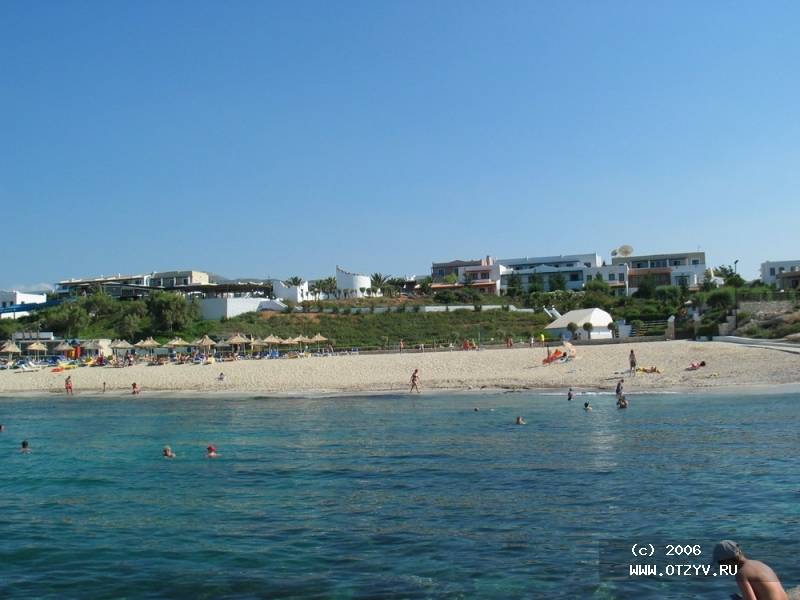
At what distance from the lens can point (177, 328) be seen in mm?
67188

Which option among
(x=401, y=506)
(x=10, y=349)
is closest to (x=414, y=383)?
(x=401, y=506)

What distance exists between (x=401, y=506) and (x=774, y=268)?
302 ft

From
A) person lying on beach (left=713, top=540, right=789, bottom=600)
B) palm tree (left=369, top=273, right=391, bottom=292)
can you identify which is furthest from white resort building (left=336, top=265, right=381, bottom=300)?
person lying on beach (left=713, top=540, right=789, bottom=600)

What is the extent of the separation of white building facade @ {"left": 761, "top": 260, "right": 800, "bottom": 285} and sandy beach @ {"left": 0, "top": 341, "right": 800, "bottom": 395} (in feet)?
187

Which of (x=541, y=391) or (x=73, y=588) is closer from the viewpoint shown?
(x=73, y=588)

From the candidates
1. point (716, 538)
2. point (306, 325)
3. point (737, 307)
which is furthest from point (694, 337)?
point (716, 538)

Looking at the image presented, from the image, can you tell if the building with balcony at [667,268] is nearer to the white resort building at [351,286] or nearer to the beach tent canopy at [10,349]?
the white resort building at [351,286]

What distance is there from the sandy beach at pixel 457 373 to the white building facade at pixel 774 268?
56.8 m

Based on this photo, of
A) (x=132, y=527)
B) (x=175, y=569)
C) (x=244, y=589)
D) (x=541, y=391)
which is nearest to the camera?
(x=244, y=589)

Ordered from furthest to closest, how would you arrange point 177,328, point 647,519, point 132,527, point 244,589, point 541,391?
1. point 177,328
2. point 541,391
3. point 132,527
4. point 647,519
5. point 244,589

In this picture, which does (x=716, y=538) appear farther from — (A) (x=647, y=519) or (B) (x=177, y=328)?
(B) (x=177, y=328)

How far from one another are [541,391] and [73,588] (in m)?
27.3

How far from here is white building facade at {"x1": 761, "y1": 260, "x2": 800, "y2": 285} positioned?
90.9 metres

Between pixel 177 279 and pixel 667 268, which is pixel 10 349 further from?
pixel 667 268
